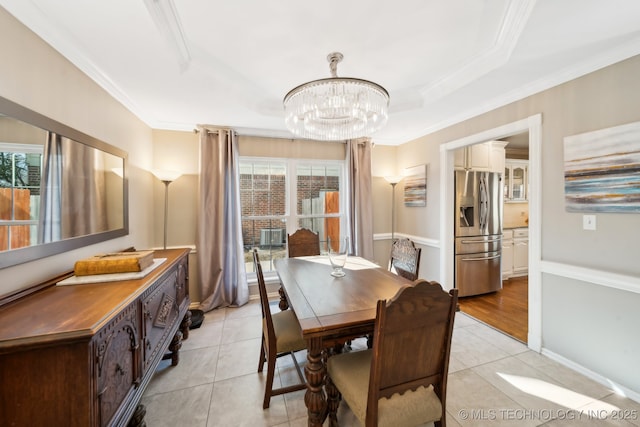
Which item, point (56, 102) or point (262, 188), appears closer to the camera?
point (56, 102)

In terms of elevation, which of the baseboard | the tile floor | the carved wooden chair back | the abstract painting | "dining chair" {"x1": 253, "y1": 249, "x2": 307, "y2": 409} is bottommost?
the tile floor

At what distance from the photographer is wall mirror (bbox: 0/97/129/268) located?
1246 millimetres

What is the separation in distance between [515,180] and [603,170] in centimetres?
322

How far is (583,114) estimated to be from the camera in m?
1.95

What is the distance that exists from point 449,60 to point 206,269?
11.4 feet

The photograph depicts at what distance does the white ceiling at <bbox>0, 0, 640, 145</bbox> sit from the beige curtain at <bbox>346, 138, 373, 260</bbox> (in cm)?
124

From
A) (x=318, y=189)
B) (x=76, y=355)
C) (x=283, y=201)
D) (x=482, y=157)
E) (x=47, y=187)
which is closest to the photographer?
(x=76, y=355)

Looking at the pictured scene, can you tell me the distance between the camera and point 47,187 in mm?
1449

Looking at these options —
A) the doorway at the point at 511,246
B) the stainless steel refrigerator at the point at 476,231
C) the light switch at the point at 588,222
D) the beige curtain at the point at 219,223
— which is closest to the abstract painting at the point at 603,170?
the light switch at the point at 588,222

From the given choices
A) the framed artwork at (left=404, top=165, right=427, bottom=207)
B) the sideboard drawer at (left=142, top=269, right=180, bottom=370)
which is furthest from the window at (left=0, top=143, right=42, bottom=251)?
the framed artwork at (left=404, top=165, right=427, bottom=207)

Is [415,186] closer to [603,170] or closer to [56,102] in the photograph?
[603,170]

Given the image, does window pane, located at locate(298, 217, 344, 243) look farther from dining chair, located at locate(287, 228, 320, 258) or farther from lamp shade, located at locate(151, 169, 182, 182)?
lamp shade, located at locate(151, 169, 182, 182)

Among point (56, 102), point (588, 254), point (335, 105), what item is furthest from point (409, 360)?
point (56, 102)

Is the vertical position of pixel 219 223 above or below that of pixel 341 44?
below
